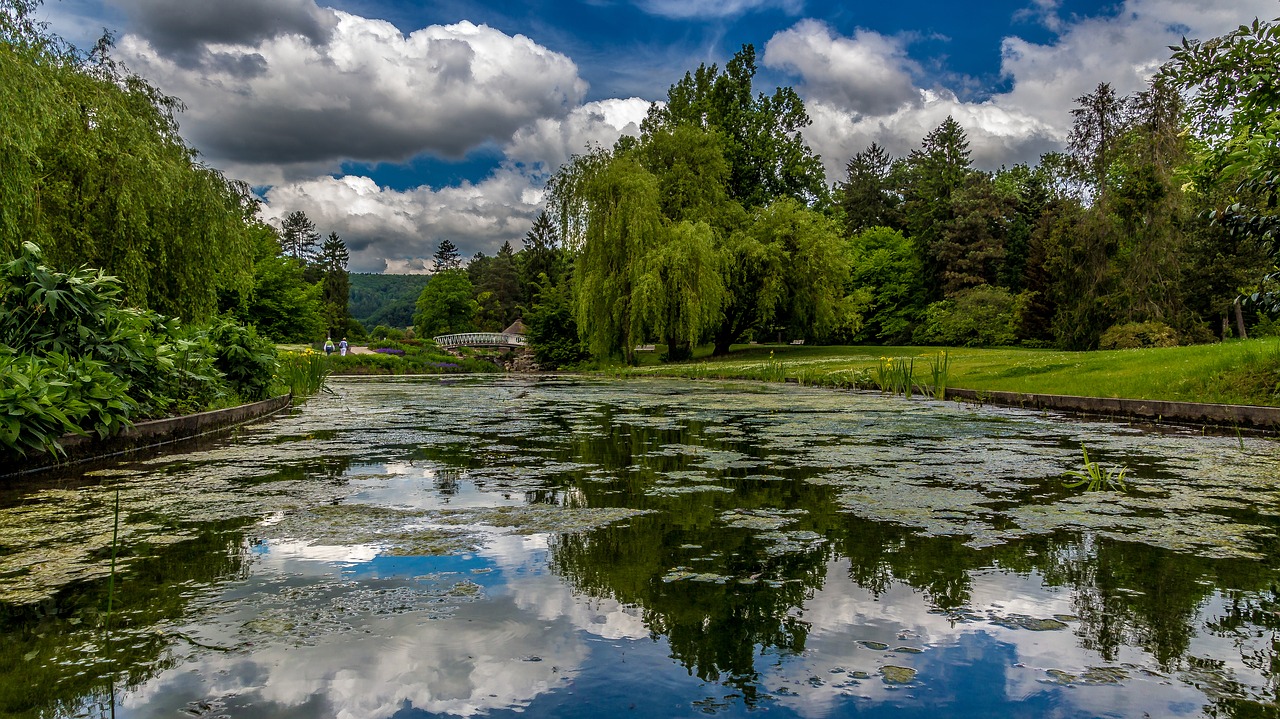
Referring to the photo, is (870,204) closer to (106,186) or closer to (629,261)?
(629,261)

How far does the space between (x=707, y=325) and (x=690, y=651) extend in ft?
90.4

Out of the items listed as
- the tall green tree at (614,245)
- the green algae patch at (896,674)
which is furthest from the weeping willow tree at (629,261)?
the green algae patch at (896,674)

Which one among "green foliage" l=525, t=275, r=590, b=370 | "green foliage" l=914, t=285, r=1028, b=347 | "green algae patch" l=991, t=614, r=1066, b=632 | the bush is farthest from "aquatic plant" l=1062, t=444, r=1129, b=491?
"green foliage" l=914, t=285, r=1028, b=347

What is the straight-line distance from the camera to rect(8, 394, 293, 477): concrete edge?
19.0 ft

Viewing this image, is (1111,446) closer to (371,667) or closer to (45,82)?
(371,667)

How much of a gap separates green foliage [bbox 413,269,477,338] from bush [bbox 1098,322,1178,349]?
7168 centimetres

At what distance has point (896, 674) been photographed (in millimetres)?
2102

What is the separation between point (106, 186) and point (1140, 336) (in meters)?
29.1

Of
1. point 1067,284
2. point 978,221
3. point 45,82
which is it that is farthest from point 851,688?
point 978,221

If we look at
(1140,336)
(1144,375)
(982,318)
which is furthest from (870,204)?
(1144,375)

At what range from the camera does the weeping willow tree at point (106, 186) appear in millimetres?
9289

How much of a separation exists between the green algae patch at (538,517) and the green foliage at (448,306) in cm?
8562

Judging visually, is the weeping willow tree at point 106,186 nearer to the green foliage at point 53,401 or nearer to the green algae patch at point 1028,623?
the green foliage at point 53,401

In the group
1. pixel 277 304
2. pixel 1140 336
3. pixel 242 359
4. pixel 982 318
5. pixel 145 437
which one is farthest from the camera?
pixel 277 304
